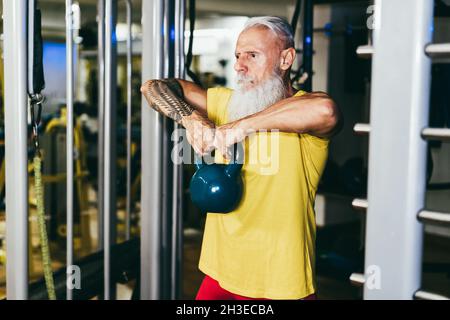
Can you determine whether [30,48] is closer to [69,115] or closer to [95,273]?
[69,115]

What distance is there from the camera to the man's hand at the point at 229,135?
4.81 ft

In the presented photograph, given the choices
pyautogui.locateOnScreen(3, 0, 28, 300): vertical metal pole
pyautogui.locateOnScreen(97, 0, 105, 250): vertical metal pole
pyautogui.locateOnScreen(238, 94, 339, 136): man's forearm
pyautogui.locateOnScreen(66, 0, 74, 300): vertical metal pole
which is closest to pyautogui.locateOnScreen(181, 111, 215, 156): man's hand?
pyautogui.locateOnScreen(238, 94, 339, 136): man's forearm

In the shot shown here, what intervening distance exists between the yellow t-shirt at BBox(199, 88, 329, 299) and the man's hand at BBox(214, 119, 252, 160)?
10 centimetres

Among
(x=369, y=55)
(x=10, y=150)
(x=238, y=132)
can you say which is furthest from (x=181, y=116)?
(x=369, y=55)

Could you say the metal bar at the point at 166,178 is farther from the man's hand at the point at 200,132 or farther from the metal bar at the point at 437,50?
the metal bar at the point at 437,50

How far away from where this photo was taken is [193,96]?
177 centimetres

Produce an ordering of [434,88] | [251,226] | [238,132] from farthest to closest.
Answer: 1. [434,88]
2. [251,226]
3. [238,132]

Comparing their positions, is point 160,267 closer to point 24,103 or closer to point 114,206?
point 114,206

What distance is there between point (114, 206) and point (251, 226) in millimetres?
517

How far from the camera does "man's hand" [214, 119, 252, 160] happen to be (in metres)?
1.47

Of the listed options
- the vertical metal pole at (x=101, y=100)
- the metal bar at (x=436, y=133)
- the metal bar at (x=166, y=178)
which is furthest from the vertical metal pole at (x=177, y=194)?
the metal bar at (x=436, y=133)

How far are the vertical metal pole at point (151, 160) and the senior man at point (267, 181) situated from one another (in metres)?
0.27

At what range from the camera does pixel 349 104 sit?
218 inches

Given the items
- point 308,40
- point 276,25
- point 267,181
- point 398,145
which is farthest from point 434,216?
point 308,40
